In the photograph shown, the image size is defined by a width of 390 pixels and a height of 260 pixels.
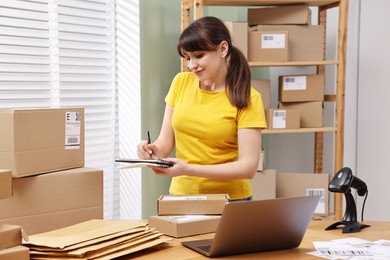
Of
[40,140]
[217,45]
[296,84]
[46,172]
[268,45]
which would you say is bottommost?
[46,172]

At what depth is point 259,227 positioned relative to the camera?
146 cm

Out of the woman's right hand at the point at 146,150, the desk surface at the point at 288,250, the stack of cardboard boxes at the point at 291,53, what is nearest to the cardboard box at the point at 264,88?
the stack of cardboard boxes at the point at 291,53

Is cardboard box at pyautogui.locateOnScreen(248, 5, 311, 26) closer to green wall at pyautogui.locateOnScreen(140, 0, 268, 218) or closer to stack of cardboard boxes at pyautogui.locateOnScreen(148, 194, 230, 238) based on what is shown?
green wall at pyautogui.locateOnScreen(140, 0, 268, 218)

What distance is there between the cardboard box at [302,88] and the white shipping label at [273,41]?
0.71 feet

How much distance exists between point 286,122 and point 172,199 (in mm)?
1673

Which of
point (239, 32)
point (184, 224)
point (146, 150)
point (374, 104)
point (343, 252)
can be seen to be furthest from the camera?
point (374, 104)

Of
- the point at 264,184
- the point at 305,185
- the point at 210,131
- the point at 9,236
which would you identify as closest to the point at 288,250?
the point at 210,131

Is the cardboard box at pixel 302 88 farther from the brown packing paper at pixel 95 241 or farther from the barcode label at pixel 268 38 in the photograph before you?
the brown packing paper at pixel 95 241

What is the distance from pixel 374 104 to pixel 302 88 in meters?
0.64

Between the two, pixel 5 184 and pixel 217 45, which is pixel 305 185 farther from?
pixel 5 184

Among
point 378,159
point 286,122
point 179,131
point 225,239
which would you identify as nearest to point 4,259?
point 225,239

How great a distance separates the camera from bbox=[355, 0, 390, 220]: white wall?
3.53m

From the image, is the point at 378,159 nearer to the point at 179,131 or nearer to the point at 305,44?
the point at 305,44

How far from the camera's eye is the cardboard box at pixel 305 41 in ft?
10.6
